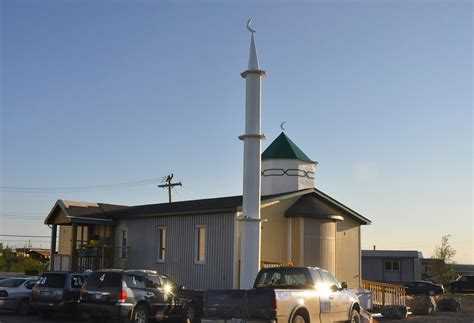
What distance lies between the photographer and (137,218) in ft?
96.9

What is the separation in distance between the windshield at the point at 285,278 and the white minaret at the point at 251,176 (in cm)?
597

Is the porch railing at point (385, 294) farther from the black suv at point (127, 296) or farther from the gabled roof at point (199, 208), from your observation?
the black suv at point (127, 296)

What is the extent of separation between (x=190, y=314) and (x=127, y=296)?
3534 mm

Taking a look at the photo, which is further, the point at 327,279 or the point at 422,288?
the point at 422,288

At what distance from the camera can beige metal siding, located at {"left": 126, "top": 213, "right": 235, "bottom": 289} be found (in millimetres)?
24109

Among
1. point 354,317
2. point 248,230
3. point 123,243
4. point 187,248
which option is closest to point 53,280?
point 248,230

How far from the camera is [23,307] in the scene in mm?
21406

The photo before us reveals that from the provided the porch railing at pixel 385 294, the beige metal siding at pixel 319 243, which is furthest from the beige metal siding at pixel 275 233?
the porch railing at pixel 385 294

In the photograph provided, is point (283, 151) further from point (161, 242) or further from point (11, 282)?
point (11, 282)

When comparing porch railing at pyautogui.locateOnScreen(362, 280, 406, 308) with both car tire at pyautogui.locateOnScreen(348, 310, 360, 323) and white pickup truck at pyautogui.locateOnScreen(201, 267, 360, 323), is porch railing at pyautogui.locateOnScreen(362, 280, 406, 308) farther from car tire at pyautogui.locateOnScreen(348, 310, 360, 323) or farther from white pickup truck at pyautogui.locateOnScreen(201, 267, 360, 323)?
white pickup truck at pyautogui.locateOnScreen(201, 267, 360, 323)

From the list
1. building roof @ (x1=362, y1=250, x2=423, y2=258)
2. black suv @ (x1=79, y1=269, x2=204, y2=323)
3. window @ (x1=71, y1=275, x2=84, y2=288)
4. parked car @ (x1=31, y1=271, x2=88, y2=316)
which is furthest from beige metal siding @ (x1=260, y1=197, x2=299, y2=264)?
building roof @ (x1=362, y1=250, x2=423, y2=258)

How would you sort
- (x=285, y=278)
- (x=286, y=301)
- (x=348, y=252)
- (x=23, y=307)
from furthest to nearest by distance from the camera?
(x=348, y=252) → (x=23, y=307) → (x=285, y=278) → (x=286, y=301)

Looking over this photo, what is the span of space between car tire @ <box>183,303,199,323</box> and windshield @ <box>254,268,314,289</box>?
4.28 meters

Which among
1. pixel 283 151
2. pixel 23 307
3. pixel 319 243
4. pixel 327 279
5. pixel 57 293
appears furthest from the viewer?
pixel 283 151
